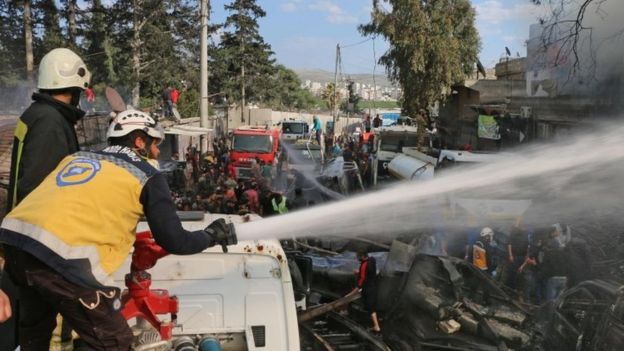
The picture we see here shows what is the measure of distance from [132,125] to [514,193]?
23.0ft

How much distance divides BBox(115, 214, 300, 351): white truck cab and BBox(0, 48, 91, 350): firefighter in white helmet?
69cm

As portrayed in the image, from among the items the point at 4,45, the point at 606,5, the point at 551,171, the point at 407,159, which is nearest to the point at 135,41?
the point at 4,45

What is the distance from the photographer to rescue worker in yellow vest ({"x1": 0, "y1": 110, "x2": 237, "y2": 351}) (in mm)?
2355

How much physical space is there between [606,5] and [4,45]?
24591mm

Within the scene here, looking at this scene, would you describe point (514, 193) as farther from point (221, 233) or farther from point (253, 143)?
point (253, 143)

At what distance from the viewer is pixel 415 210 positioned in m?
8.78

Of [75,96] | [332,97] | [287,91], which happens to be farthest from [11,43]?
[287,91]

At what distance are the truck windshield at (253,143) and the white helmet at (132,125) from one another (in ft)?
65.7

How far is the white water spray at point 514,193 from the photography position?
6.91 meters

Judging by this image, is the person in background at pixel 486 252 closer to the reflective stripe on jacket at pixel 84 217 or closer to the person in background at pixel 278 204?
the person in background at pixel 278 204

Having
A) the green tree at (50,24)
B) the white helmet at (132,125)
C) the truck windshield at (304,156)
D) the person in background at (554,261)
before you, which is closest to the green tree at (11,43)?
the green tree at (50,24)

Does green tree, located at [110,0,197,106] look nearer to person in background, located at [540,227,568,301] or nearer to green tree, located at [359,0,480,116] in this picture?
green tree, located at [359,0,480,116]

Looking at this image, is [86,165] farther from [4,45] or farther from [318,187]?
[4,45]

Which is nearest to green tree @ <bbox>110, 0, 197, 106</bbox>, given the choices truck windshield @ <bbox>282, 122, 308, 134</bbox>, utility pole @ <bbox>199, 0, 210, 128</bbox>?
truck windshield @ <bbox>282, 122, 308, 134</bbox>
